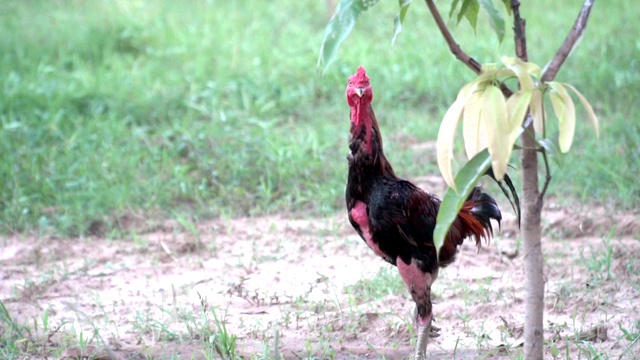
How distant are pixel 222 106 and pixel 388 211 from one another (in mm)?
3596

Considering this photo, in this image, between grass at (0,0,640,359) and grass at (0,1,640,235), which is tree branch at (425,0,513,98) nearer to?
grass at (0,0,640,359)

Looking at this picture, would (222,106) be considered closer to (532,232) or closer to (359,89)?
(359,89)

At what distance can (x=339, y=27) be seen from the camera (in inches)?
85.7

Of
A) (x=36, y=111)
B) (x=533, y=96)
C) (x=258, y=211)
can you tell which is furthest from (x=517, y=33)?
(x=36, y=111)

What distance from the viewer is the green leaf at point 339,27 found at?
212 centimetres

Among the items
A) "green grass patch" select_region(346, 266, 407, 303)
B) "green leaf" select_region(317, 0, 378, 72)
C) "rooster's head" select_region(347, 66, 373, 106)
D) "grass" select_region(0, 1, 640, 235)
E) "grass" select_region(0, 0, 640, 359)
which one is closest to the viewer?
"green leaf" select_region(317, 0, 378, 72)

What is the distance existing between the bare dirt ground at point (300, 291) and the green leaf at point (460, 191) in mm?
1091

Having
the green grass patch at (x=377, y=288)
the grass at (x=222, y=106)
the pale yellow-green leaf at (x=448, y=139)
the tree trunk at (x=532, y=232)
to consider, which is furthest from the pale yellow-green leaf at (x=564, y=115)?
the grass at (x=222, y=106)

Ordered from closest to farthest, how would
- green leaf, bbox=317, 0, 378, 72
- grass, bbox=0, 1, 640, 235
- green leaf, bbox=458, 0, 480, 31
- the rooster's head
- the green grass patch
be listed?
green leaf, bbox=317, 0, 378, 72 → green leaf, bbox=458, 0, 480, 31 → the rooster's head → the green grass patch → grass, bbox=0, 1, 640, 235

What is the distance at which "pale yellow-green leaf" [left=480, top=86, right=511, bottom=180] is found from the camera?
223cm

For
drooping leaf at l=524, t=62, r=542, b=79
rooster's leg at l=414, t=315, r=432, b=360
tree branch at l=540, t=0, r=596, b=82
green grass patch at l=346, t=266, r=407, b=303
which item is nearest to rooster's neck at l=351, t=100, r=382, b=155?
rooster's leg at l=414, t=315, r=432, b=360

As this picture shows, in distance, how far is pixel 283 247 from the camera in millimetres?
4891

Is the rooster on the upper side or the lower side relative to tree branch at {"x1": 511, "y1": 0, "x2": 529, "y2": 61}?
lower

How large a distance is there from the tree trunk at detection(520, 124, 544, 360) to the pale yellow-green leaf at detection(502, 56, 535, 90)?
210 millimetres
